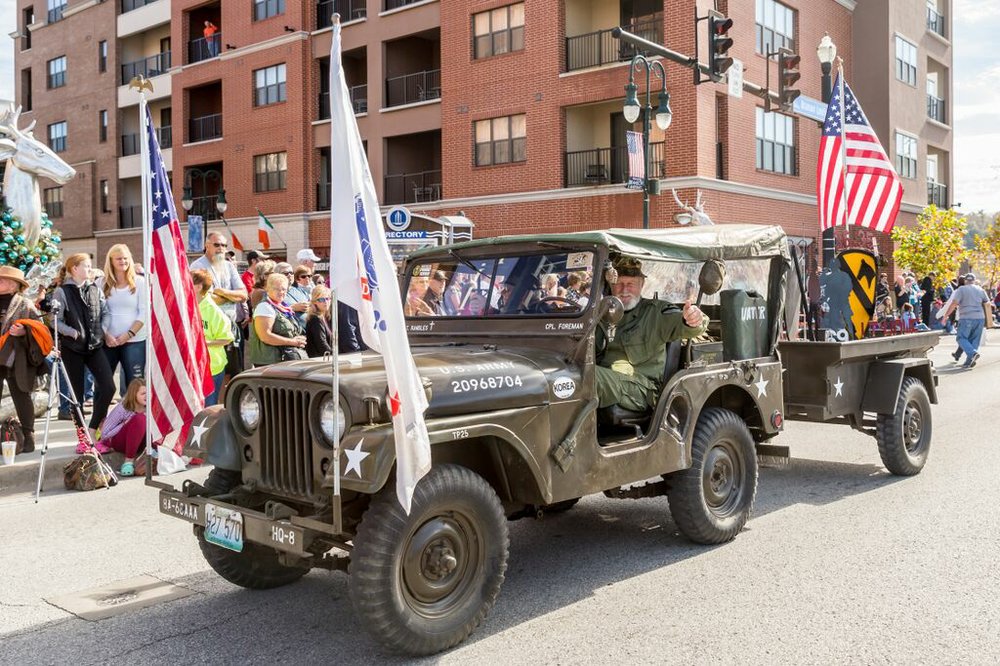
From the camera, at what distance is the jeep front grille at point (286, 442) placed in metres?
4.23

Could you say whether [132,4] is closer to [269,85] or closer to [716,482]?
[269,85]

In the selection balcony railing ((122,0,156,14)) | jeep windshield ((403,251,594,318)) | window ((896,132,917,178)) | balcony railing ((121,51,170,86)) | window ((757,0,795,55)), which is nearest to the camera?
jeep windshield ((403,251,594,318))

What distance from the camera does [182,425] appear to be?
219 inches

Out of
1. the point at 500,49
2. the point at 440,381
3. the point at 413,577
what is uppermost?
the point at 500,49

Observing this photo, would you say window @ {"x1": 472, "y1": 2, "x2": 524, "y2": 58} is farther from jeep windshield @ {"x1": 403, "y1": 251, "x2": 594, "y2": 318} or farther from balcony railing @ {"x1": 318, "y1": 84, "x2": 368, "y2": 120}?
jeep windshield @ {"x1": 403, "y1": 251, "x2": 594, "y2": 318}

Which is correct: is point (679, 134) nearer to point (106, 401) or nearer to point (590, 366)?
point (106, 401)

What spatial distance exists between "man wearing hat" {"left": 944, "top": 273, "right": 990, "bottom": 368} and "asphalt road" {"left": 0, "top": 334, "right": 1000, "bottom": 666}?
483 inches

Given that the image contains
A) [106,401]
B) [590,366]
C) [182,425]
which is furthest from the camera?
[106,401]

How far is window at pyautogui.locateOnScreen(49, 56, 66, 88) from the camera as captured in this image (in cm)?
4447

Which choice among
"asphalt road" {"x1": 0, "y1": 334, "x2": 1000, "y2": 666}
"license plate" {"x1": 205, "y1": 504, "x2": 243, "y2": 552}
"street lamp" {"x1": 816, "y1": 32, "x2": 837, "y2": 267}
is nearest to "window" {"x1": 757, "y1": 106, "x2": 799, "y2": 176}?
"street lamp" {"x1": 816, "y1": 32, "x2": 837, "y2": 267}

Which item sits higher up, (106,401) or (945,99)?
(945,99)

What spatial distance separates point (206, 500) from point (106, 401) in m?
5.71

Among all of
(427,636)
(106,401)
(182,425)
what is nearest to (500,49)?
(106,401)

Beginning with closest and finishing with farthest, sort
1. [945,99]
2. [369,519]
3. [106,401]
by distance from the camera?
[369,519], [106,401], [945,99]
